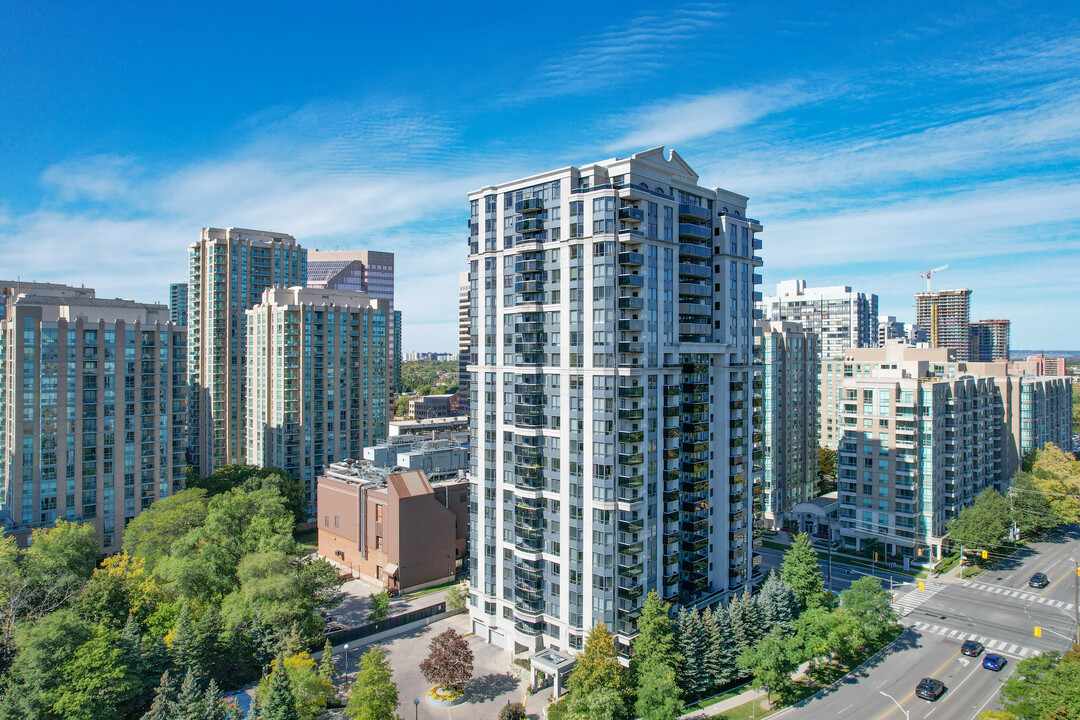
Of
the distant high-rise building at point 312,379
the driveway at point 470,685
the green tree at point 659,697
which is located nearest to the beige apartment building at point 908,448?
the green tree at point 659,697

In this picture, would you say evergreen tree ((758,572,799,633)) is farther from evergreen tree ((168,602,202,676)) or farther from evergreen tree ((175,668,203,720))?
evergreen tree ((168,602,202,676))

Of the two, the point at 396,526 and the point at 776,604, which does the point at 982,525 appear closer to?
the point at 776,604

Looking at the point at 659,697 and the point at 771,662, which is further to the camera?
the point at 771,662

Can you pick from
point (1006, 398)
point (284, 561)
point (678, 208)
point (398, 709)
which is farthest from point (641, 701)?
point (1006, 398)

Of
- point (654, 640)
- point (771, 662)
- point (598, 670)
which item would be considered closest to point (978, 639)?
point (771, 662)

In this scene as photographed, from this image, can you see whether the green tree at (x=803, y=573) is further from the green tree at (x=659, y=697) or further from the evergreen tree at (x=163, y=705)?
the evergreen tree at (x=163, y=705)
